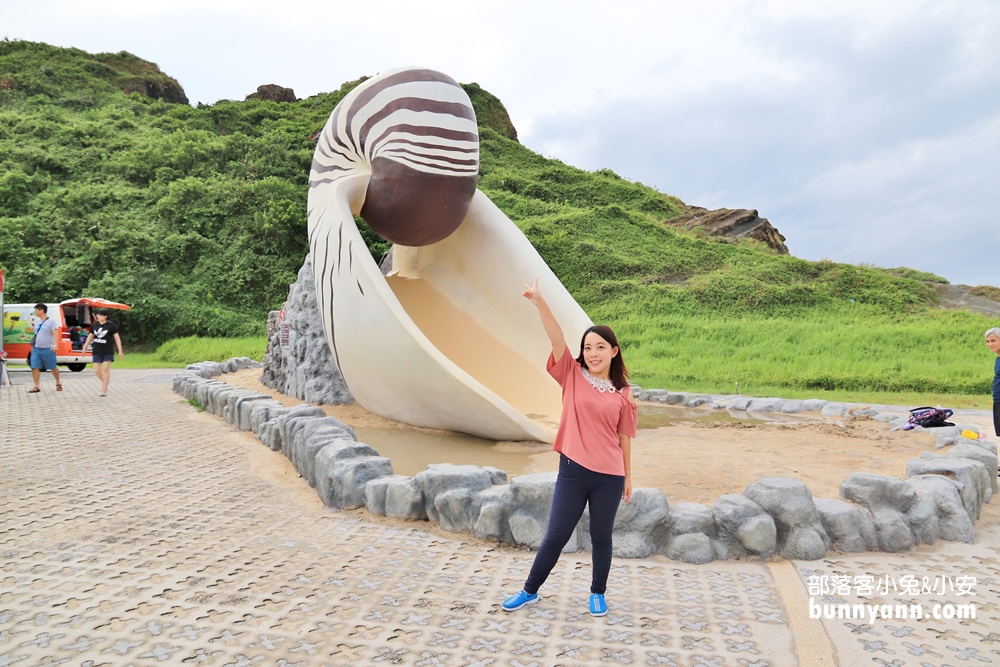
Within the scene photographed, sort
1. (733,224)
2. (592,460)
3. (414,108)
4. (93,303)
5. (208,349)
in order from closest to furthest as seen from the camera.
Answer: (592,460)
(414,108)
(93,303)
(208,349)
(733,224)

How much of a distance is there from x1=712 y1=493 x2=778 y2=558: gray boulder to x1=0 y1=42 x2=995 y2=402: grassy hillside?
6.52 meters

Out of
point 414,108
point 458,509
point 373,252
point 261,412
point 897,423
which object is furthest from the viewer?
point 373,252

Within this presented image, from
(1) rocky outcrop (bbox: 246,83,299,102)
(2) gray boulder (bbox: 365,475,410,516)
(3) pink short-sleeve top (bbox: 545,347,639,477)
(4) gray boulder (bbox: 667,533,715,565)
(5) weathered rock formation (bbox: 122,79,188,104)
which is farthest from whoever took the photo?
(1) rocky outcrop (bbox: 246,83,299,102)

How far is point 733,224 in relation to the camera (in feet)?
Result: 69.9

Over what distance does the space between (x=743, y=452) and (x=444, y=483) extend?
8.98 ft

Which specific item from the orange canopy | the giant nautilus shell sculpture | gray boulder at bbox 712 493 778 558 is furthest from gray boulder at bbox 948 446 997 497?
the orange canopy

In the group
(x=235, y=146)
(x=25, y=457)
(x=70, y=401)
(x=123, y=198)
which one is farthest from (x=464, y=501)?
(x=235, y=146)

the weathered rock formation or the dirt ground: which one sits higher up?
the weathered rock formation

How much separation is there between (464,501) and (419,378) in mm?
1947

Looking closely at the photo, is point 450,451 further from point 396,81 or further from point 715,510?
point 396,81

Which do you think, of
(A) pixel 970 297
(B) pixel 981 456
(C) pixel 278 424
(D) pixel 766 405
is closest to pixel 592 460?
(B) pixel 981 456

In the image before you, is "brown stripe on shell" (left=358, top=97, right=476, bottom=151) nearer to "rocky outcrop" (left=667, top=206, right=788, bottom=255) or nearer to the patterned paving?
the patterned paving

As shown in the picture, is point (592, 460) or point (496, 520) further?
point (496, 520)

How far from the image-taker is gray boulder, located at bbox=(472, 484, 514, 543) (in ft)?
9.77
